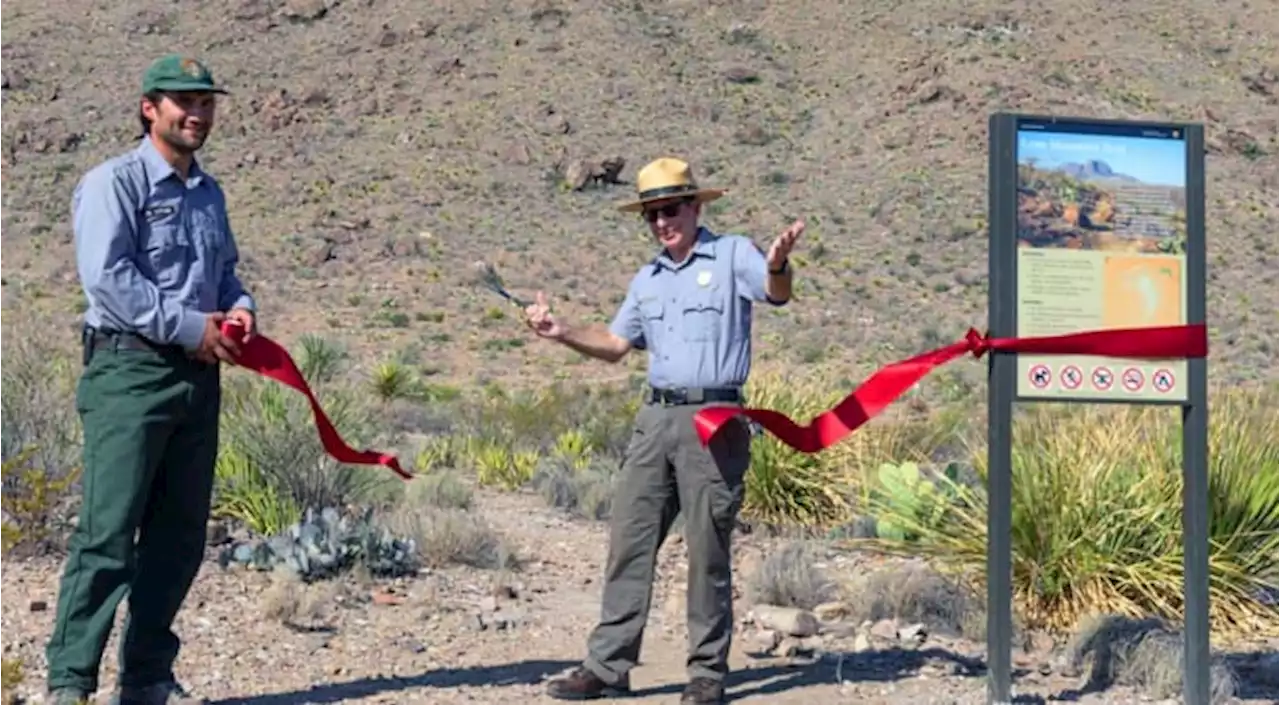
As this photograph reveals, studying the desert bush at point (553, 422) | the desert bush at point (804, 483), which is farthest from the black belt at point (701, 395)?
the desert bush at point (553, 422)

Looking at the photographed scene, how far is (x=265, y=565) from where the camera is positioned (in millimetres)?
8539

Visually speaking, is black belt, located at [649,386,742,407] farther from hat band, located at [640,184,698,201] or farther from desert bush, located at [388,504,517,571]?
desert bush, located at [388,504,517,571]

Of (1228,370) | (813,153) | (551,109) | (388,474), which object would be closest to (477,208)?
(551,109)

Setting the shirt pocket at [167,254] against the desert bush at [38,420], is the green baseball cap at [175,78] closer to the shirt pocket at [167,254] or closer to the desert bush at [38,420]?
the shirt pocket at [167,254]

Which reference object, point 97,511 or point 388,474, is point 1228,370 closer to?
point 388,474

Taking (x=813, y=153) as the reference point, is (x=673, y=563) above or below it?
below

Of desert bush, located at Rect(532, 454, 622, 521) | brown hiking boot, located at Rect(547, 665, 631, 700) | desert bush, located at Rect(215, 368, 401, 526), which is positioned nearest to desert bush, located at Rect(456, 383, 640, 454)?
desert bush, located at Rect(532, 454, 622, 521)

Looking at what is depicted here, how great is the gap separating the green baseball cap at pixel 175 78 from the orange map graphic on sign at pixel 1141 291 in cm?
309

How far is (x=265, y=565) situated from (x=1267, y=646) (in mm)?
4386

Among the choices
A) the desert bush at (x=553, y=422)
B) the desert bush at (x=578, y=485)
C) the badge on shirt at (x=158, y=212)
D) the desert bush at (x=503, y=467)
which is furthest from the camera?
the desert bush at (x=553, y=422)

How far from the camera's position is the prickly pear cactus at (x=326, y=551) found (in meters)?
8.43

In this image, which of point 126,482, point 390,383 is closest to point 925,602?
point 126,482

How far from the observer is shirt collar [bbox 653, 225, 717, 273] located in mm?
6566

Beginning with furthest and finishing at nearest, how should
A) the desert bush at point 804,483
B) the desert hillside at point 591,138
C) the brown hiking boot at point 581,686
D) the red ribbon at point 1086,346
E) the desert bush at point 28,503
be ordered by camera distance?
1. the desert hillside at point 591,138
2. the desert bush at point 804,483
3. the desert bush at point 28,503
4. the brown hiking boot at point 581,686
5. the red ribbon at point 1086,346
